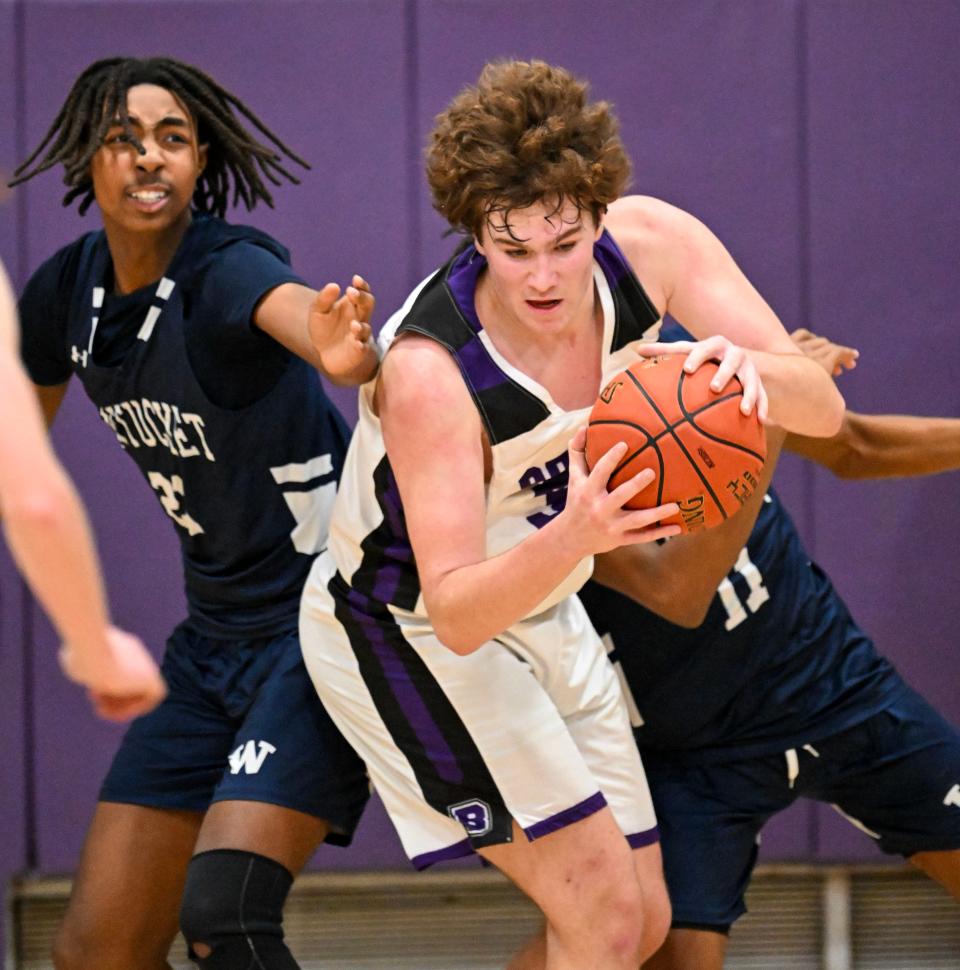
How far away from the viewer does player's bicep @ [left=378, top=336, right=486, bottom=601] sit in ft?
8.17

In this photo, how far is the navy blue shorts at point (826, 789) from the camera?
10.4 ft

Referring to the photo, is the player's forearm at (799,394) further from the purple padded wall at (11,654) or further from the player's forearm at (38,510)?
the purple padded wall at (11,654)

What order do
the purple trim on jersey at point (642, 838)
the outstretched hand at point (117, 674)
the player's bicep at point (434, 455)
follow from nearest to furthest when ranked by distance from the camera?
the outstretched hand at point (117, 674), the player's bicep at point (434, 455), the purple trim on jersey at point (642, 838)

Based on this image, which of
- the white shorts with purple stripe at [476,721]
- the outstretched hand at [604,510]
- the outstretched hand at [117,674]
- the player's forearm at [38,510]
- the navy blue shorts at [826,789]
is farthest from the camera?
the navy blue shorts at [826,789]

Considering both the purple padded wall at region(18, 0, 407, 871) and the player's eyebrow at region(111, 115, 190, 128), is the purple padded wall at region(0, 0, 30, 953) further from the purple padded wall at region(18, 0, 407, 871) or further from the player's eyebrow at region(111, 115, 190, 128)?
the player's eyebrow at region(111, 115, 190, 128)

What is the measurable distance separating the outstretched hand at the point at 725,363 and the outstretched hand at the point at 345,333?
480 mm

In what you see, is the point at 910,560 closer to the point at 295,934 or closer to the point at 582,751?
the point at 582,751

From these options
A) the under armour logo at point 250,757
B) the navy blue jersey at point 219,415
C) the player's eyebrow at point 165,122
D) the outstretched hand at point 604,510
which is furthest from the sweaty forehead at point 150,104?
the outstretched hand at point 604,510

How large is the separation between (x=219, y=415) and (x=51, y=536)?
4.87 ft

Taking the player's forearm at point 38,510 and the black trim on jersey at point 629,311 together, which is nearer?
the player's forearm at point 38,510

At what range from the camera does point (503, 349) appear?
8.64 ft

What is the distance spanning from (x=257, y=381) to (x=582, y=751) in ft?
3.06

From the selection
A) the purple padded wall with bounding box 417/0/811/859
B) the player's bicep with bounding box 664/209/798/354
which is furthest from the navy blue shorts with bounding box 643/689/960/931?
the purple padded wall with bounding box 417/0/811/859

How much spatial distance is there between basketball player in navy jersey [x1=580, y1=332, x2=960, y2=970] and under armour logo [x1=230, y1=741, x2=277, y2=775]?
696 millimetres
